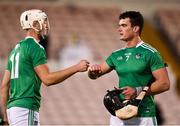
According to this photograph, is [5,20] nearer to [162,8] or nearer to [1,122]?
[162,8]

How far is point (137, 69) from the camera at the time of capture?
6.48m

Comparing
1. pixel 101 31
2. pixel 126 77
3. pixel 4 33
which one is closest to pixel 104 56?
pixel 101 31

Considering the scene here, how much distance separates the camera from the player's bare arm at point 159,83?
20.9 feet

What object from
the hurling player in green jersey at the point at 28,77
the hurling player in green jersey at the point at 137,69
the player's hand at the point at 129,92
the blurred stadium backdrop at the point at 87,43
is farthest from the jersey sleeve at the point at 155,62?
the blurred stadium backdrop at the point at 87,43

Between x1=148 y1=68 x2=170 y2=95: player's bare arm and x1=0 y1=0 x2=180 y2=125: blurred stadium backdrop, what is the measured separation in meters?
6.98

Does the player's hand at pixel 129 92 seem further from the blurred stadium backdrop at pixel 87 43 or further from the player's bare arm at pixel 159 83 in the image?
the blurred stadium backdrop at pixel 87 43

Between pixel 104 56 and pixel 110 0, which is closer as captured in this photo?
pixel 104 56

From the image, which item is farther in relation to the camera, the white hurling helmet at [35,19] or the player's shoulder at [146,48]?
the player's shoulder at [146,48]

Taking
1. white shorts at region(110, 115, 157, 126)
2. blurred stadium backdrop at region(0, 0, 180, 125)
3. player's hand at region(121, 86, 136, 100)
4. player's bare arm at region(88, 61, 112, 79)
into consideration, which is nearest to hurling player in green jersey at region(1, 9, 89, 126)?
player's hand at region(121, 86, 136, 100)

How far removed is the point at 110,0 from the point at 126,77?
11071mm

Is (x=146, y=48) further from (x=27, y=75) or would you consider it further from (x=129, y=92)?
(x=27, y=75)

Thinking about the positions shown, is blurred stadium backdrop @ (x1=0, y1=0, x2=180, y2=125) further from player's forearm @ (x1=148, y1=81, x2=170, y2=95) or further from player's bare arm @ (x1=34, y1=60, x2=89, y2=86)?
player's bare arm @ (x1=34, y1=60, x2=89, y2=86)

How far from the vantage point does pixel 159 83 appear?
6.38 metres

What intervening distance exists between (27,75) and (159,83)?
1229mm
